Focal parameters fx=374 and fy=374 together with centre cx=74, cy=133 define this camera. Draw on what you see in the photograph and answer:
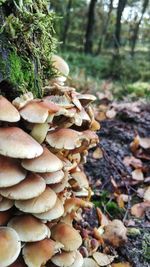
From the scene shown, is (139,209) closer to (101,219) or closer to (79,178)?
(101,219)

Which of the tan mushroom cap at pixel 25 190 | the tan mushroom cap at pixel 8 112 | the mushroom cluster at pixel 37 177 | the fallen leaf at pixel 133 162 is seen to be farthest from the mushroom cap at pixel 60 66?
the fallen leaf at pixel 133 162

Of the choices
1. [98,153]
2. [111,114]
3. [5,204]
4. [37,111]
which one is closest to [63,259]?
[5,204]

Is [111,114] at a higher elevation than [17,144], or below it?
below

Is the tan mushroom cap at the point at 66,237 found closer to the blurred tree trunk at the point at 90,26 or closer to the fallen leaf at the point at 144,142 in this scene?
the fallen leaf at the point at 144,142

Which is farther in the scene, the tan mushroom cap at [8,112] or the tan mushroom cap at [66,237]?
the tan mushroom cap at [66,237]

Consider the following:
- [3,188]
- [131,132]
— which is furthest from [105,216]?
[131,132]

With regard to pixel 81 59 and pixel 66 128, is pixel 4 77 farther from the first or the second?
pixel 81 59
